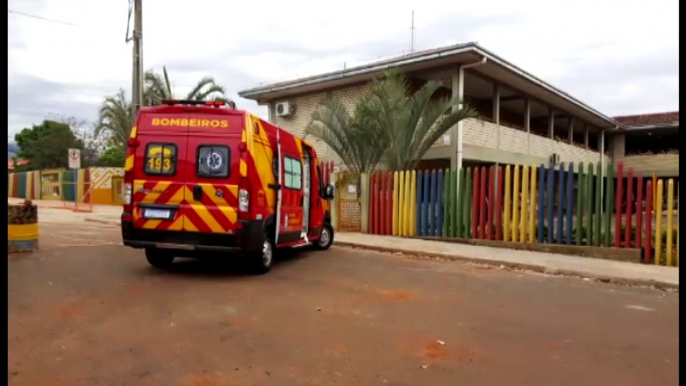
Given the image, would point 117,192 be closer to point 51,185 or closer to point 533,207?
point 51,185

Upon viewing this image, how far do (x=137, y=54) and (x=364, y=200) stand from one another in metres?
7.85

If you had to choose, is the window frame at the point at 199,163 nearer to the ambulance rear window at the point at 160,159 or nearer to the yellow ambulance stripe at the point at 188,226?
the ambulance rear window at the point at 160,159

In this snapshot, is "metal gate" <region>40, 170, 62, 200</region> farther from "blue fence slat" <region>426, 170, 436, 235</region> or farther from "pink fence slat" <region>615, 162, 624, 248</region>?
"pink fence slat" <region>615, 162, 624, 248</region>

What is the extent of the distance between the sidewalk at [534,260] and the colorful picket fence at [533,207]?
1.78 ft

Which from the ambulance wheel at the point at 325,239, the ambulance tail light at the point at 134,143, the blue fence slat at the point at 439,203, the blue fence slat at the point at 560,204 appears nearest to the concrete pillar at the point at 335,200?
the blue fence slat at the point at 439,203

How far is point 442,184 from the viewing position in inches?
491

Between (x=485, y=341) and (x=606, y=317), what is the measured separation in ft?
6.40

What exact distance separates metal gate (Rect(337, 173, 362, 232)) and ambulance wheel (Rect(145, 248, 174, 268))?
6531 millimetres

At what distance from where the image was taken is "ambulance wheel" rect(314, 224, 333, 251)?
430 inches

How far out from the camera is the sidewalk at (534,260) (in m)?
8.26

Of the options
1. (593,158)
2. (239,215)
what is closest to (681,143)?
(239,215)

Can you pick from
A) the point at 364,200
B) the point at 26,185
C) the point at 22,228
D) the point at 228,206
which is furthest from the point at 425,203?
the point at 26,185

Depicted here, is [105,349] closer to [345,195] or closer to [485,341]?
[485,341]

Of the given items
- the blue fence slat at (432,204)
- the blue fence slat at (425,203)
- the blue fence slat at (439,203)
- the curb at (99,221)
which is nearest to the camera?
the blue fence slat at (439,203)
